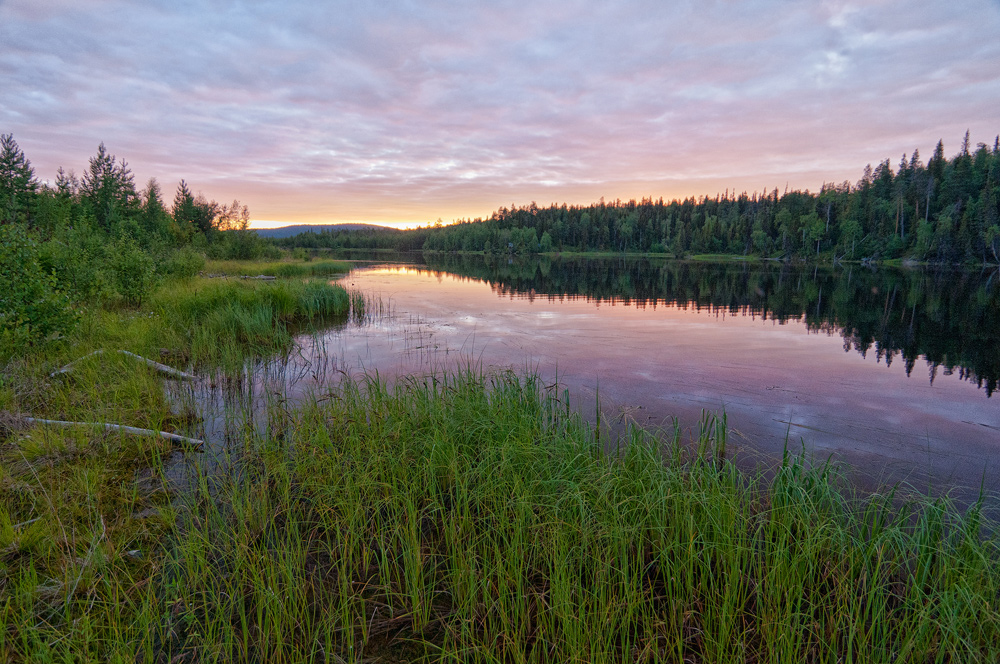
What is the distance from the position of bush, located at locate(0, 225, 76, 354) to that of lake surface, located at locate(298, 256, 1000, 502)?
15.6 feet

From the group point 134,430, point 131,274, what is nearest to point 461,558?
point 134,430

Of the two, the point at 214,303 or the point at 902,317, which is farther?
the point at 902,317

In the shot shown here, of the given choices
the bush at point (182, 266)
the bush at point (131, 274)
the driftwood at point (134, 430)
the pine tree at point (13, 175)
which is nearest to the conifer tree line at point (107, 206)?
the pine tree at point (13, 175)

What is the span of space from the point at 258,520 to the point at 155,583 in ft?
2.97

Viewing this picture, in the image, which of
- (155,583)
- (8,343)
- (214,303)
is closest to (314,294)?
(214,303)

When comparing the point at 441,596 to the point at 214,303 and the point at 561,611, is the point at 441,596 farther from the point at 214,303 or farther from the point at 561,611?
the point at 214,303

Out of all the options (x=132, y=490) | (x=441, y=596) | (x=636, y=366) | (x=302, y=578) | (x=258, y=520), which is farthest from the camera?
(x=636, y=366)

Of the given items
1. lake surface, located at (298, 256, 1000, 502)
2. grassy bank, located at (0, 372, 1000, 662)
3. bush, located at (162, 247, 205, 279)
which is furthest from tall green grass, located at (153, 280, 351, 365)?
grassy bank, located at (0, 372, 1000, 662)

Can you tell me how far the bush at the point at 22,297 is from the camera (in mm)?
7465

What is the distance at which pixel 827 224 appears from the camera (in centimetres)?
9538

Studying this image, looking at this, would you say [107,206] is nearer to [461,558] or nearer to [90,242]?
[90,242]

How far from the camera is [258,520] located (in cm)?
448

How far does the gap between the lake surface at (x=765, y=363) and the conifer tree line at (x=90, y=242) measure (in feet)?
16.4

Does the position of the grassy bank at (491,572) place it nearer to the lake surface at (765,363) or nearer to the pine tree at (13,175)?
the lake surface at (765,363)
